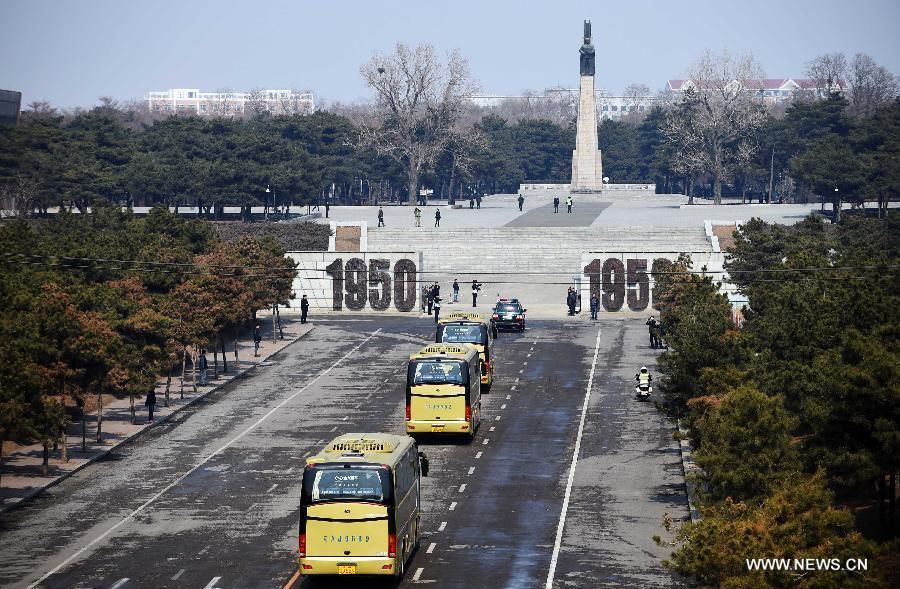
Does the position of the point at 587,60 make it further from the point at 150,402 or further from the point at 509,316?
the point at 150,402

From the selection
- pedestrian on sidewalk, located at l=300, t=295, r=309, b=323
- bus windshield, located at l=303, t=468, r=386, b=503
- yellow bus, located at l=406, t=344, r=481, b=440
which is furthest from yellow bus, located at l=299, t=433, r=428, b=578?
pedestrian on sidewalk, located at l=300, t=295, r=309, b=323

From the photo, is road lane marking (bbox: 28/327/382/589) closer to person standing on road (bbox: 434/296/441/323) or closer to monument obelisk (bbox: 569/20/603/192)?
person standing on road (bbox: 434/296/441/323)

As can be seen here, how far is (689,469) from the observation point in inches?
1911

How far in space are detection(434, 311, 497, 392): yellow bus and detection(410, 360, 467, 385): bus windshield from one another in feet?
35.8

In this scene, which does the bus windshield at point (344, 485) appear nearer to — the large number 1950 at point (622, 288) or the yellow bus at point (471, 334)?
the yellow bus at point (471, 334)

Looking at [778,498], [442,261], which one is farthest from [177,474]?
[442,261]

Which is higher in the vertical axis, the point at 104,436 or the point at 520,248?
the point at 520,248

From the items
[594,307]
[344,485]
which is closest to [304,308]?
[594,307]

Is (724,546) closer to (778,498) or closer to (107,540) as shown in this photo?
(778,498)

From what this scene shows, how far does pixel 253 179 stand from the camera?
124000 mm

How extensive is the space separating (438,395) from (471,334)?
481 inches

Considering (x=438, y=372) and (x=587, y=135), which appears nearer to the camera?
(x=438, y=372)

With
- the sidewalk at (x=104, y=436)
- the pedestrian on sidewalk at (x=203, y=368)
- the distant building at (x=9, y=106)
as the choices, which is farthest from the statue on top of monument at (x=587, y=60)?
the pedestrian on sidewalk at (x=203, y=368)

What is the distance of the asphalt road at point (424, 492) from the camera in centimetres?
3588
